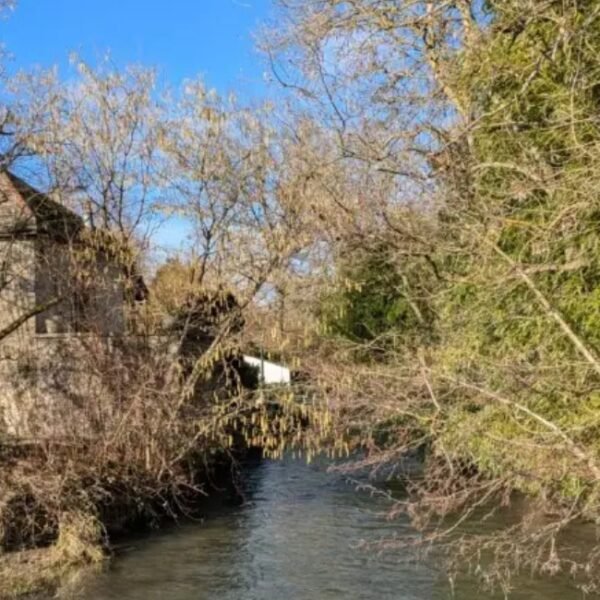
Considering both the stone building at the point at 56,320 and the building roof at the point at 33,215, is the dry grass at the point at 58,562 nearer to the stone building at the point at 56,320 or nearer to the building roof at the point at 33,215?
the stone building at the point at 56,320

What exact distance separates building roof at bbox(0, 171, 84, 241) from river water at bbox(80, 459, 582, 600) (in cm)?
561

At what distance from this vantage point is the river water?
32.9ft

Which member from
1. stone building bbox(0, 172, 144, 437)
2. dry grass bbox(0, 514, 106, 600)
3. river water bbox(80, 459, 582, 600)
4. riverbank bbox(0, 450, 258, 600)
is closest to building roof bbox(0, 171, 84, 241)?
stone building bbox(0, 172, 144, 437)

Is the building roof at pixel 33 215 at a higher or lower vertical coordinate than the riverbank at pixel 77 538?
higher

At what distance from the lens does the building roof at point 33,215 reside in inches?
594

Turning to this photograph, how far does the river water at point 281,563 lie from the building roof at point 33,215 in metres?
5.61

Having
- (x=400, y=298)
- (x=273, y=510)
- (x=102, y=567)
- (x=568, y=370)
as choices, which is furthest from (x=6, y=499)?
(x=400, y=298)

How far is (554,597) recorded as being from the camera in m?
9.42

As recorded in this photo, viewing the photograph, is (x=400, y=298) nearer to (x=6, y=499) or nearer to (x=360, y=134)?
(x=360, y=134)

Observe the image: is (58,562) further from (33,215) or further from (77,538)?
(33,215)

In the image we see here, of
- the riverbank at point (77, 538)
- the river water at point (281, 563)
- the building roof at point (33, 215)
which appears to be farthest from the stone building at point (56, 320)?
the river water at point (281, 563)

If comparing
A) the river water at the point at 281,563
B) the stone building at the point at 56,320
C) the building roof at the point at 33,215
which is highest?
the building roof at the point at 33,215

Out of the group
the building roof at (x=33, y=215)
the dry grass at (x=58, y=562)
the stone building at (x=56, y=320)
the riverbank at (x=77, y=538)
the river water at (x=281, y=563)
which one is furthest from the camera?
the building roof at (x=33, y=215)

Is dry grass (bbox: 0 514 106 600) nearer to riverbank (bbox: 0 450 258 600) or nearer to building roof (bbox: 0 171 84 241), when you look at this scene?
riverbank (bbox: 0 450 258 600)
